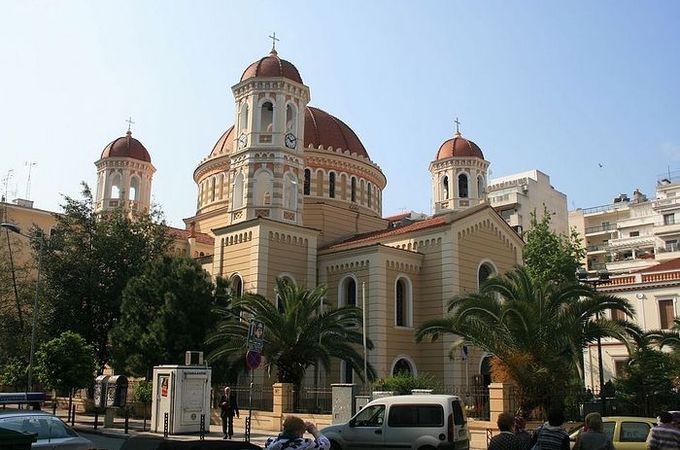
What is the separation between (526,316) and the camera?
19.9 meters

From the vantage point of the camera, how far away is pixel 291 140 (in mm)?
33906

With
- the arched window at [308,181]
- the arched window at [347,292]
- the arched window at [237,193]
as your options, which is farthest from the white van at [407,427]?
the arched window at [308,181]

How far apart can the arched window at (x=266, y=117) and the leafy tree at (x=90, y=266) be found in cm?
840

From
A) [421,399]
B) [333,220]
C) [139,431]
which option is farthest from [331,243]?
[421,399]

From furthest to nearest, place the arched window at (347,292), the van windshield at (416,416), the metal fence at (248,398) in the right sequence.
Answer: the arched window at (347,292) → the metal fence at (248,398) → the van windshield at (416,416)

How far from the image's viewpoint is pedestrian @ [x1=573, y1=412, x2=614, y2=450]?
25.6 feet

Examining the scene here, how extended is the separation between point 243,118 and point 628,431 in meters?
25.7

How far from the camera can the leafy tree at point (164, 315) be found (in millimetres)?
27266

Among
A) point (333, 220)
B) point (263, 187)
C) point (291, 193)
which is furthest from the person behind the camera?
point (333, 220)

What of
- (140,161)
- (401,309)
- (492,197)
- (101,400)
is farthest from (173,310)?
(492,197)

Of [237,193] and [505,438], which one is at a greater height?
[237,193]

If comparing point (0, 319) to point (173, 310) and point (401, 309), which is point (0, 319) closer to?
point (173, 310)

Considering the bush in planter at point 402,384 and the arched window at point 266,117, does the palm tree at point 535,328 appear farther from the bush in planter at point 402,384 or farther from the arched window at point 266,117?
the arched window at point 266,117

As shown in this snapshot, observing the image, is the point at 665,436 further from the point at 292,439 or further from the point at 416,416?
the point at 416,416
